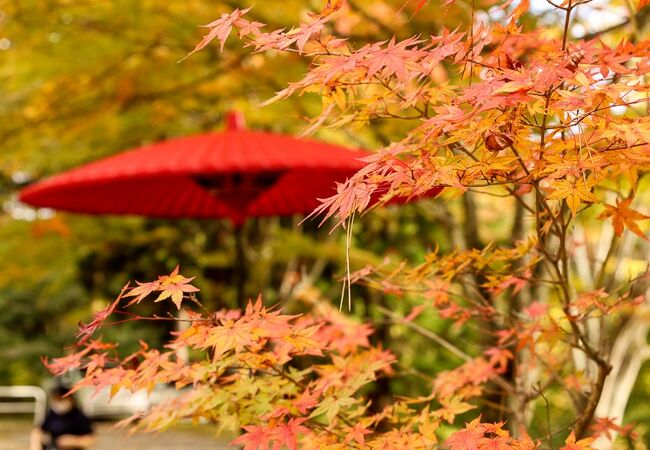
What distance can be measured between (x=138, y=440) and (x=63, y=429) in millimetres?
5649

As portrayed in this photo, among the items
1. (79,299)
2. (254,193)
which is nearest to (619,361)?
(254,193)

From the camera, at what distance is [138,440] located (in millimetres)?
10617

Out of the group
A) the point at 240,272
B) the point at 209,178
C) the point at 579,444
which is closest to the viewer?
the point at 579,444

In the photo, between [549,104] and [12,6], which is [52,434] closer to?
[12,6]

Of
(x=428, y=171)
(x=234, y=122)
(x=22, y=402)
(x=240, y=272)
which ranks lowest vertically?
(x=22, y=402)

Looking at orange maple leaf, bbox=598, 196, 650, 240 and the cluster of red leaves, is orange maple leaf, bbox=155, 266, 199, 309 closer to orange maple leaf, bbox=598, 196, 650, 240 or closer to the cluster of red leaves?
the cluster of red leaves

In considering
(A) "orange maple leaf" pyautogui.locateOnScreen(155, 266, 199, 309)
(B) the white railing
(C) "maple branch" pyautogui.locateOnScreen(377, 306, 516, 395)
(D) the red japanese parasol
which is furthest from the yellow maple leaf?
(B) the white railing

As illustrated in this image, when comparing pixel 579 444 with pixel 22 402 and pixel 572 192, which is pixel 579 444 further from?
pixel 22 402

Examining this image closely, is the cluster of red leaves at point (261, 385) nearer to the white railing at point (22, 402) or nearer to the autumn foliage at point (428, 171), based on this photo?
A: the autumn foliage at point (428, 171)

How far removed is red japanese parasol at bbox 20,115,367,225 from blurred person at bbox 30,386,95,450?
1.58 meters

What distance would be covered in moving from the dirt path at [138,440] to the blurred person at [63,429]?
4.17 metres

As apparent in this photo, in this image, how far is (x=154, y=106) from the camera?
7094 mm

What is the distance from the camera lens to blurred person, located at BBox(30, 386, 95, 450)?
5237 millimetres

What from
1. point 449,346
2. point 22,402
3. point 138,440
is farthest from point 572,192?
point 22,402
